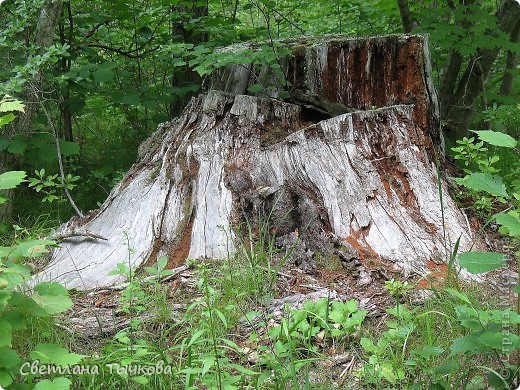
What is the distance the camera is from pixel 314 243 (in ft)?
11.8

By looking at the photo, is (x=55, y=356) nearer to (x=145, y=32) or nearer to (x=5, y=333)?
(x=5, y=333)

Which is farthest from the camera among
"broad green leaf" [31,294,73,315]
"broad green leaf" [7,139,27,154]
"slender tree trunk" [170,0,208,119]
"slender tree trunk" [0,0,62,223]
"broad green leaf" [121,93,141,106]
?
"slender tree trunk" [170,0,208,119]

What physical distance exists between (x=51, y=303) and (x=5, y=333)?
0.24 metres

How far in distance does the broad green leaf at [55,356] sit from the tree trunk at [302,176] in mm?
1393

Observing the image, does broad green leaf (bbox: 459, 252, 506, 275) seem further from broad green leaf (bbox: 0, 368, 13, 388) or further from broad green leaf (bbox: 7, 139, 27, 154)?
broad green leaf (bbox: 7, 139, 27, 154)

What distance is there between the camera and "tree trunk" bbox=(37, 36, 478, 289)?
12.1 feet

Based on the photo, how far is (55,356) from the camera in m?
2.00

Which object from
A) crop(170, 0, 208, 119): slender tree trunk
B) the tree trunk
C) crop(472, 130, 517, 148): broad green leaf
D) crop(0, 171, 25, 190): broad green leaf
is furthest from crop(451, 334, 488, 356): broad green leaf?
crop(170, 0, 208, 119): slender tree trunk

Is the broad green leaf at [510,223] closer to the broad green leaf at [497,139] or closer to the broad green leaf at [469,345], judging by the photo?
the broad green leaf at [497,139]

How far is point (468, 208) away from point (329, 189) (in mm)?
1124

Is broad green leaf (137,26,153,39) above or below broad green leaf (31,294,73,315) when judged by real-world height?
above

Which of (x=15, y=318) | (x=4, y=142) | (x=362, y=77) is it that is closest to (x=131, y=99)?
(x=4, y=142)

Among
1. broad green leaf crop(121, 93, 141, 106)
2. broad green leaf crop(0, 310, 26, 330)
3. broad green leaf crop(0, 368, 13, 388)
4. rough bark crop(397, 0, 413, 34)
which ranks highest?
rough bark crop(397, 0, 413, 34)

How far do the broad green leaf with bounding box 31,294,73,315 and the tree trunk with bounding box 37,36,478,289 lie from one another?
1305 mm
